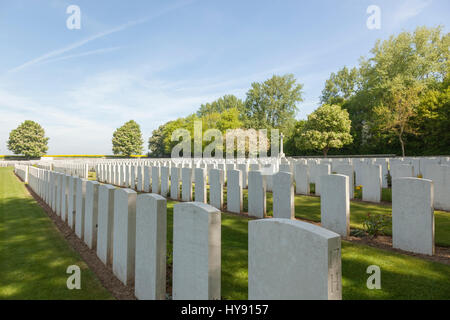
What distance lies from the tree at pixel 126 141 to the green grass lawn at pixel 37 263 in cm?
6635

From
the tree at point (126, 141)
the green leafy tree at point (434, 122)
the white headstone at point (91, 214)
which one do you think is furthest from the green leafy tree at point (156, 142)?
the white headstone at point (91, 214)

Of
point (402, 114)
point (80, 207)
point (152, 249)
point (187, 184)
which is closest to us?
point (152, 249)

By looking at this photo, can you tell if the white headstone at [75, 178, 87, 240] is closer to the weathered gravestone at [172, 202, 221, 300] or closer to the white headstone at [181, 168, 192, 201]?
the weathered gravestone at [172, 202, 221, 300]

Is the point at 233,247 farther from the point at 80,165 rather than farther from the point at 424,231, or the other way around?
the point at 80,165

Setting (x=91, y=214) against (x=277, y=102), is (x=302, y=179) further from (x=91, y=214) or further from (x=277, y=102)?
(x=277, y=102)

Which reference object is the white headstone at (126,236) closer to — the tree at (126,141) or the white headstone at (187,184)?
the white headstone at (187,184)

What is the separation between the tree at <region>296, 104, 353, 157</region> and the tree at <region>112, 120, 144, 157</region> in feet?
165

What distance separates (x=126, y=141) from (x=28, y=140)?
69.6 ft

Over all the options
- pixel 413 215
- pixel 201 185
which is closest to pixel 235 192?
pixel 201 185

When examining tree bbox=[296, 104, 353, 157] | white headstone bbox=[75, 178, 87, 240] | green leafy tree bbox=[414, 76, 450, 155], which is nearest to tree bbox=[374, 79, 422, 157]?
green leafy tree bbox=[414, 76, 450, 155]

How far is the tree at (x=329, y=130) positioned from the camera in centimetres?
3192

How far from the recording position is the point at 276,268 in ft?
5.19

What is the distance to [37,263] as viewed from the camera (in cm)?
370

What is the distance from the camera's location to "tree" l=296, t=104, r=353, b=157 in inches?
1257
